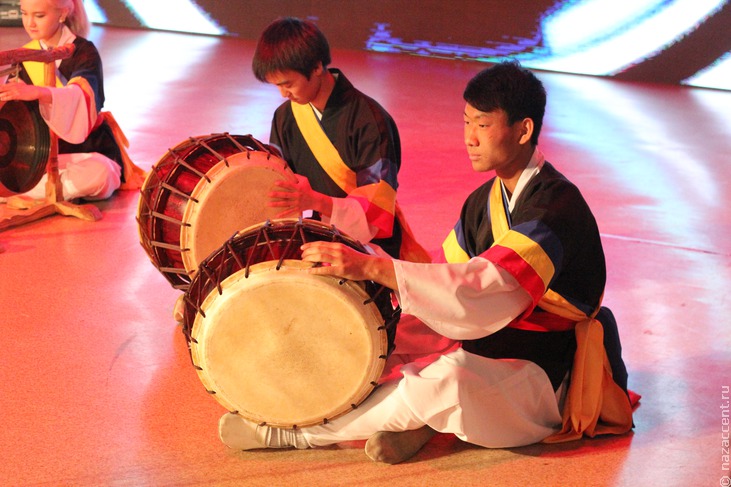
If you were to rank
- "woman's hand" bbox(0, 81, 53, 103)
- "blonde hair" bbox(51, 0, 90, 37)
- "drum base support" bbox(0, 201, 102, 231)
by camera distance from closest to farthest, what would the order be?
"woman's hand" bbox(0, 81, 53, 103)
"drum base support" bbox(0, 201, 102, 231)
"blonde hair" bbox(51, 0, 90, 37)

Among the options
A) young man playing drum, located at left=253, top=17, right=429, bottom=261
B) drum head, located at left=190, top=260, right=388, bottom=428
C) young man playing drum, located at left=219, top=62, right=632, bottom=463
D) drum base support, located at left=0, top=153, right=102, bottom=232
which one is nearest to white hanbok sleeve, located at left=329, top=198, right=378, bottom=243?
young man playing drum, located at left=253, top=17, right=429, bottom=261

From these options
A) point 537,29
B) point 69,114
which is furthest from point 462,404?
point 537,29

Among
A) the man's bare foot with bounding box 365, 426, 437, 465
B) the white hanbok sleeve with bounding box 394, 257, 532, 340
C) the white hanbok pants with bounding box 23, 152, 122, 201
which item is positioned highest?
the white hanbok sleeve with bounding box 394, 257, 532, 340

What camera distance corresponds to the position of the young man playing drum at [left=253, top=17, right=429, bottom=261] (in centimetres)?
263

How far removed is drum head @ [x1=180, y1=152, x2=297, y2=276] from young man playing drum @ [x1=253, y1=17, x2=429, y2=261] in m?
0.06

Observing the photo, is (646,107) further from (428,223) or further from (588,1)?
(428,223)

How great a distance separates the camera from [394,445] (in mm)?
2080

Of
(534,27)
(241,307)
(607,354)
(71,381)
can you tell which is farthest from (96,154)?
(534,27)

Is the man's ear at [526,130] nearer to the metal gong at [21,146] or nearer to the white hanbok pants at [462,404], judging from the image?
the white hanbok pants at [462,404]

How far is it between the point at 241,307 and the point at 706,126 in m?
5.02

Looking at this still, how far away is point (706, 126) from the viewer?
20.2ft

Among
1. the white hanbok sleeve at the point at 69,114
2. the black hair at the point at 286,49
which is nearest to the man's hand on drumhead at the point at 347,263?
the black hair at the point at 286,49

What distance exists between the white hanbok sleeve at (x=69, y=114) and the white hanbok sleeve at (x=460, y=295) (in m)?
2.19

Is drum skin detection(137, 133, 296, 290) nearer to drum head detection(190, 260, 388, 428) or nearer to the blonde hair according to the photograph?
drum head detection(190, 260, 388, 428)
